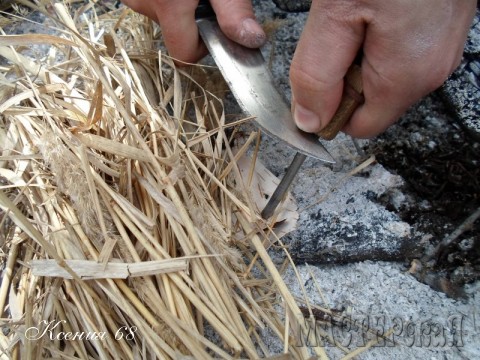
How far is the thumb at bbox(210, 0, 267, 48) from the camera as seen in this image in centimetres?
91

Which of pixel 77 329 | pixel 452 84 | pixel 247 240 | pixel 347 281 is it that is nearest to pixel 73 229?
pixel 77 329

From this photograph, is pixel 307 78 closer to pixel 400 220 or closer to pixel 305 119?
pixel 305 119

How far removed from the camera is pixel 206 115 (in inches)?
42.4

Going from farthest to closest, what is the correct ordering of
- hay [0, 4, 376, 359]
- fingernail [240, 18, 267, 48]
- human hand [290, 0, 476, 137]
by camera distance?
1. fingernail [240, 18, 267, 48]
2. hay [0, 4, 376, 359]
3. human hand [290, 0, 476, 137]

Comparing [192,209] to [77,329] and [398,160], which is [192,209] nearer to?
[77,329]

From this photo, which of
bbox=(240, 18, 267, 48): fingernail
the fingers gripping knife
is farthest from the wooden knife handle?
bbox=(240, 18, 267, 48): fingernail

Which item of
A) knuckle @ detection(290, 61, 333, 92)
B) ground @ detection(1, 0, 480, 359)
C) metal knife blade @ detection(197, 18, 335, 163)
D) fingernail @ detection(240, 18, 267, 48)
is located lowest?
ground @ detection(1, 0, 480, 359)

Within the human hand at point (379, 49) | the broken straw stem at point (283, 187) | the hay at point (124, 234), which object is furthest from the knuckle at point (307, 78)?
the hay at point (124, 234)

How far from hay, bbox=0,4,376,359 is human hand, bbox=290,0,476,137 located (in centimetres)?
25

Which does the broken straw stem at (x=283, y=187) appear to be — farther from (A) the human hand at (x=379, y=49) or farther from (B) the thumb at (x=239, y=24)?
(B) the thumb at (x=239, y=24)

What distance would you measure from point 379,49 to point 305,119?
160 millimetres

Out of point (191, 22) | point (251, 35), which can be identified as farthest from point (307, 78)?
point (191, 22)

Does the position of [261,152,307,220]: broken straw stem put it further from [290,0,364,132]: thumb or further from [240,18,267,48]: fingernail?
[240,18,267,48]: fingernail

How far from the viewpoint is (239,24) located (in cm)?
91
